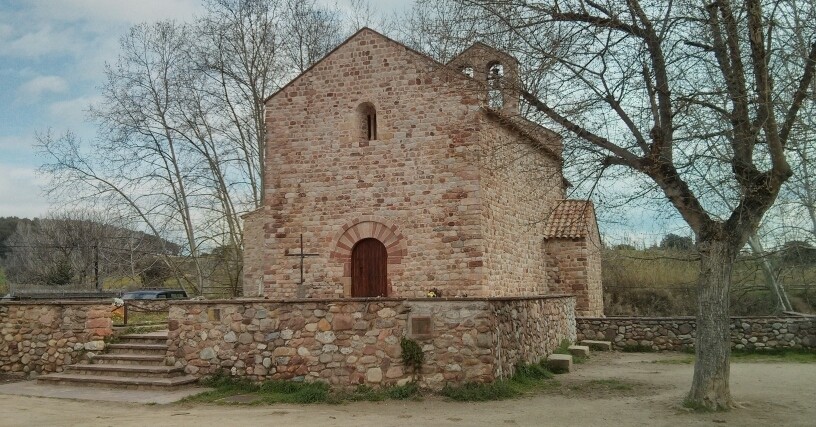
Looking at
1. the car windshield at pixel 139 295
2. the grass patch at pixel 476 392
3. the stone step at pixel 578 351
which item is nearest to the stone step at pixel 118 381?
the grass patch at pixel 476 392

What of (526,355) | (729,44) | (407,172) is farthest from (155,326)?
(729,44)

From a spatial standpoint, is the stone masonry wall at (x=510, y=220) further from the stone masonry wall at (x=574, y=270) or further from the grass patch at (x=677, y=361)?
the grass patch at (x=677, y=361)

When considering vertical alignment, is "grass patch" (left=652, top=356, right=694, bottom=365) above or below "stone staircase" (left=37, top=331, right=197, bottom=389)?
below

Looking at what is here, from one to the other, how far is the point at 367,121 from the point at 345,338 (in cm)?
719

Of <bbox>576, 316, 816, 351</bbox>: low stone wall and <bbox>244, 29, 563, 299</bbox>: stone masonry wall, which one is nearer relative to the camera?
<bbox>244, 29, 563, 299</bbox>: stone masonry wall

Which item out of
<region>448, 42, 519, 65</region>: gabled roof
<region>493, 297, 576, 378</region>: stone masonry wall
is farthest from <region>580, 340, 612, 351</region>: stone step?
<region>448, 42, 519, 65</region>: gabled roof

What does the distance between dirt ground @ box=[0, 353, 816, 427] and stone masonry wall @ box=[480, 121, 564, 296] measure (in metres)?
4.73

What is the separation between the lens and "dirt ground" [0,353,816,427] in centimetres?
758

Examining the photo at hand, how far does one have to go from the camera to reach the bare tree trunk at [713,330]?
7996 millimetres

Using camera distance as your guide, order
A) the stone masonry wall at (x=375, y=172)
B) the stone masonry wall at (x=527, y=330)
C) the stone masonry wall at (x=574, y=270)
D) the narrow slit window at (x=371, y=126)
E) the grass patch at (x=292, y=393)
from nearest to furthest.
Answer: the grass patch at (x=292, y=393) < the stone masonry wall at (x=527, y=330) < the stone masonry wall at (x=375, y=172) < the narrow slit window at (x=371, y=126) < the stone masonry wall at (x=574, y=270)

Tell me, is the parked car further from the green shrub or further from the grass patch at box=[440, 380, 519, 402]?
the grass patch at box=[440, 380, 519, 402]

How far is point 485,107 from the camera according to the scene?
1424cm

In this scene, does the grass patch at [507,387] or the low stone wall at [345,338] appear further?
the low stone wall at [345,338]

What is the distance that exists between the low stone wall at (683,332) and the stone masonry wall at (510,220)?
2082mm
